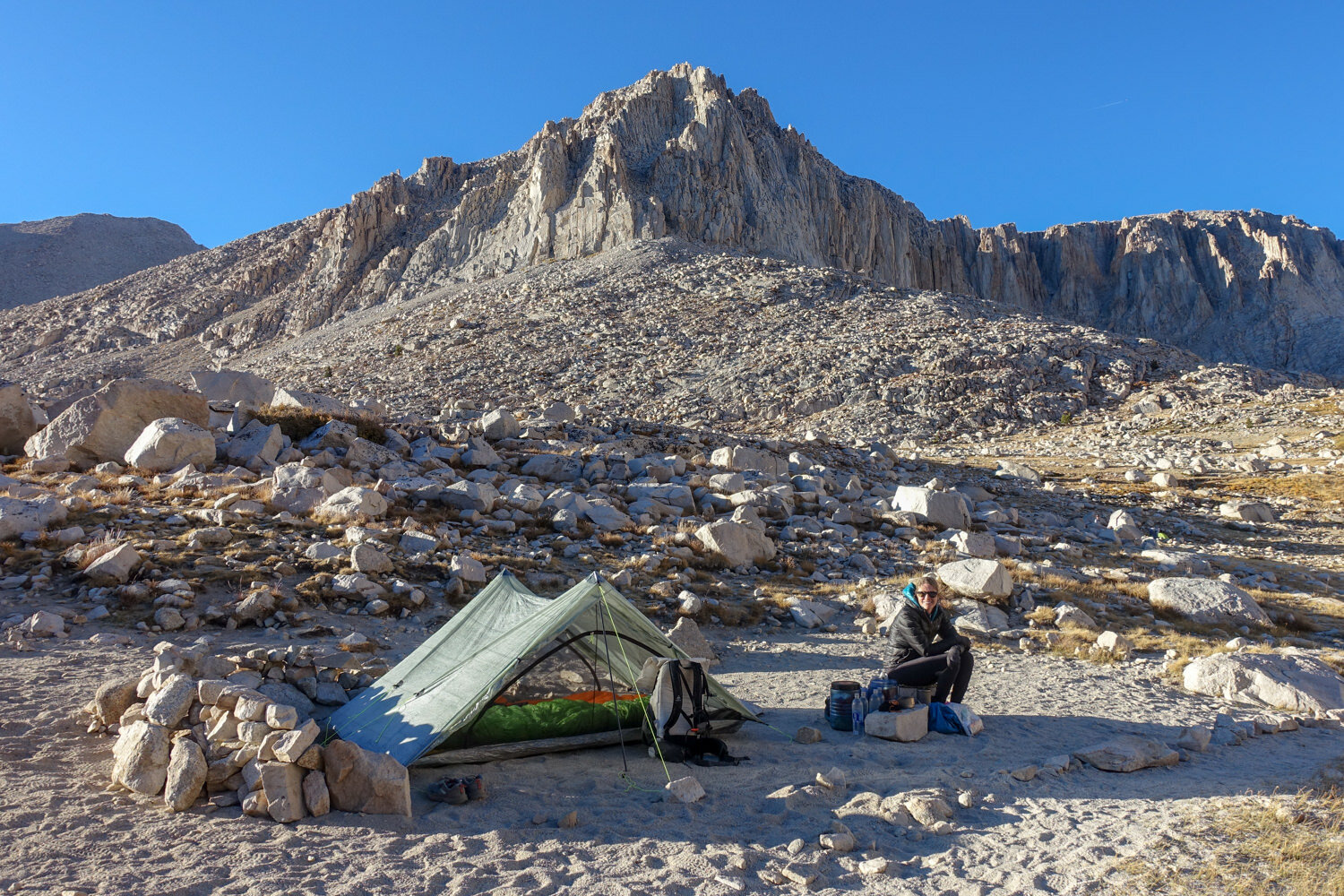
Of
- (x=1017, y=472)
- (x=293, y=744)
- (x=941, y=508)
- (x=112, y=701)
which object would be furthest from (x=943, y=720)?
(x=1017, y=472)

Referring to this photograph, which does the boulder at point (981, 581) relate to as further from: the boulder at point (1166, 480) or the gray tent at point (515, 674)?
the boulder at point (1166, 480)

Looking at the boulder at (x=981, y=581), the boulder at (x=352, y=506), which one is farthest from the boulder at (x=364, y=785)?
the boulder at (x=981, y=581)

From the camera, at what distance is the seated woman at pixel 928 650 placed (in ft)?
23.8

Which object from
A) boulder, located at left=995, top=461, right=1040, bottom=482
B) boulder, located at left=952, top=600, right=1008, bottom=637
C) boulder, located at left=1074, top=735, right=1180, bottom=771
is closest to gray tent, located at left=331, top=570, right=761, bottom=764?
boulder, located at left=1074, top=735, right=1180, bottom=771

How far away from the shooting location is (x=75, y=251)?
10644 cm

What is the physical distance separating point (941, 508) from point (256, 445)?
42.2 ft

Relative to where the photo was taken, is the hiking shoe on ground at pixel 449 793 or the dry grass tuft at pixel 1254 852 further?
the hiking shoe on ground at pixel 449 793

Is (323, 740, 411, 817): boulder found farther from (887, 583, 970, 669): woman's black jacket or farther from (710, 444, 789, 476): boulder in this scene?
(710, 444, 789, 476): boulder

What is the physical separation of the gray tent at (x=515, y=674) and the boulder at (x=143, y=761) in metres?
1.31

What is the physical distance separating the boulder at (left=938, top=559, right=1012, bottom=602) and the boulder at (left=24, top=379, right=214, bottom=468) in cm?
1256

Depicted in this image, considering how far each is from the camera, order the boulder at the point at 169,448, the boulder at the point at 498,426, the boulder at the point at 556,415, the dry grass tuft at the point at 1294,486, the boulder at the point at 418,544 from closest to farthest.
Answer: the boulder at the point at 418,544 → the boulder at the point at 169,448 → the boulder at the point at 498,426 → the dry grass tuft at the point at 1294,486 → the boulder at the point at 556,415

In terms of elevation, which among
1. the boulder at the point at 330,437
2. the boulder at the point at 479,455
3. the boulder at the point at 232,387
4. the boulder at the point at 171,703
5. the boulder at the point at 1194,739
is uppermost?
the boulder at the point at 232,387

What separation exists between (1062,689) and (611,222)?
2283 inches

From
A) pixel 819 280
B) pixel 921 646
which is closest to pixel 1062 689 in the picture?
pixel 921 646
